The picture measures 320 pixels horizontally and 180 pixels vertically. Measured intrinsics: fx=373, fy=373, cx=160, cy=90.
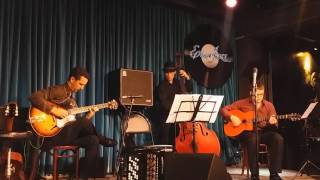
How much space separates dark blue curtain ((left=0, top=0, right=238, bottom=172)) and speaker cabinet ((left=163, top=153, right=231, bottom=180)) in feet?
8.99

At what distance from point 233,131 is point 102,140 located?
1.85 metres

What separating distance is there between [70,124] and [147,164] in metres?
1.87

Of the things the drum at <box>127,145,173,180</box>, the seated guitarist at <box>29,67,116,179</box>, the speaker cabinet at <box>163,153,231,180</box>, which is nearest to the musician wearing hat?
the seated guitarist at <box>29,67,116,179</box>

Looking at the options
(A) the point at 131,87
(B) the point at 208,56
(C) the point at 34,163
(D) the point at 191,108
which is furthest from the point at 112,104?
(B) the point at 208,56

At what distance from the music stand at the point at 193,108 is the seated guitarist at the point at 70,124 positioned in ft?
3.51

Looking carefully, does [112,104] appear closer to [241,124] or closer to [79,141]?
[79,141]

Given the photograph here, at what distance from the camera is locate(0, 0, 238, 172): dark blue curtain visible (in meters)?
5.05

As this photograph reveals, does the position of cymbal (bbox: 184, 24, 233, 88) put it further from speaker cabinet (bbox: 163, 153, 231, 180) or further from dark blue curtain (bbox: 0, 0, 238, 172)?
speaker cabinet (bbox: 163, 153, 231, 180)

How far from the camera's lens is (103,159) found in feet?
18.6

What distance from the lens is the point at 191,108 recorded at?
4.63 meters

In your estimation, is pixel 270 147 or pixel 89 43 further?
pixel 89 43

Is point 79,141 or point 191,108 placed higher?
point 191,108

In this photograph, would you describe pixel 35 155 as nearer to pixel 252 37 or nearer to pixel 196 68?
pixel 196 68

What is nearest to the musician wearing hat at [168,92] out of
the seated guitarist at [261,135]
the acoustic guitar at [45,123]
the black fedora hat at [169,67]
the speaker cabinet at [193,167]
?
the black fedora hat at [169,67]
